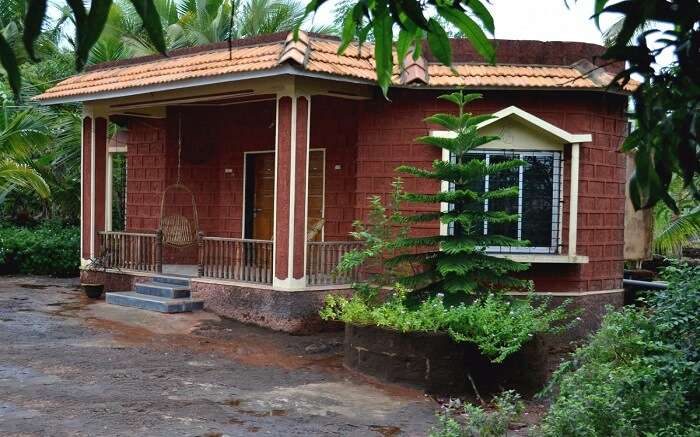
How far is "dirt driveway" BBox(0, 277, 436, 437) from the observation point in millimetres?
6648

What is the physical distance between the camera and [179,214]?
577 inches

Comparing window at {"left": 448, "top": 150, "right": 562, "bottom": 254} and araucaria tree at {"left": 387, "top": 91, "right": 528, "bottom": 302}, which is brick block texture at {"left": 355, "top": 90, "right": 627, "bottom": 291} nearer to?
window at {"left": 448, "top": 150, "right": 562, "bottom": 254}

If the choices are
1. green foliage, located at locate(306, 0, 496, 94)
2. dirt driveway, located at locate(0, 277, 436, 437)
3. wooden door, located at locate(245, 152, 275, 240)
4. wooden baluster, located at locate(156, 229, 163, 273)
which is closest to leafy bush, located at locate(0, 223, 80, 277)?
wooden baluster, located at locate(156, 229, 163, 273)

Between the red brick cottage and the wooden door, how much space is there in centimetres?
91

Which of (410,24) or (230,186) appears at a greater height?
(410,24)

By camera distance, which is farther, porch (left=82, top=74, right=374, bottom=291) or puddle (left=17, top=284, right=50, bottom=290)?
puddle (left=17, top=284, right=50, bottom=290)

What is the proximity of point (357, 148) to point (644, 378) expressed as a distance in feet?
24.2

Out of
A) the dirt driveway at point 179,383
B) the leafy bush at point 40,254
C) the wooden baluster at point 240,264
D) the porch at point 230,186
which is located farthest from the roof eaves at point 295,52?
the leafy bush at point 40,254

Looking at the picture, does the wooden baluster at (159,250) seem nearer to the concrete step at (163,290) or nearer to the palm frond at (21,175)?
the concrete step at (163,290)

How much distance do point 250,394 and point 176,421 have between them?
1.20 m

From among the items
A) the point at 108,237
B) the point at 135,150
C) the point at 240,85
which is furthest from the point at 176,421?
the point at 135,150

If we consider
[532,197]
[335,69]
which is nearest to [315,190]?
[335,69]

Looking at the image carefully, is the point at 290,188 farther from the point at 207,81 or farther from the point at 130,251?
the point at 130,251

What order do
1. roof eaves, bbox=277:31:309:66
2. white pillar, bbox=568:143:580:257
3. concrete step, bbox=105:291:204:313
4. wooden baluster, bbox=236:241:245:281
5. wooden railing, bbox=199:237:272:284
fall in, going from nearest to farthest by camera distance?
roof eaves, bbox=277:31:309:66 < white pillar, bbox=568:143:580:257 < wooden railing, bbox=199:237:272:284 < wooden baluster, bbox=236:241:245:281 < concrete step, bbox=105:291:204:313
